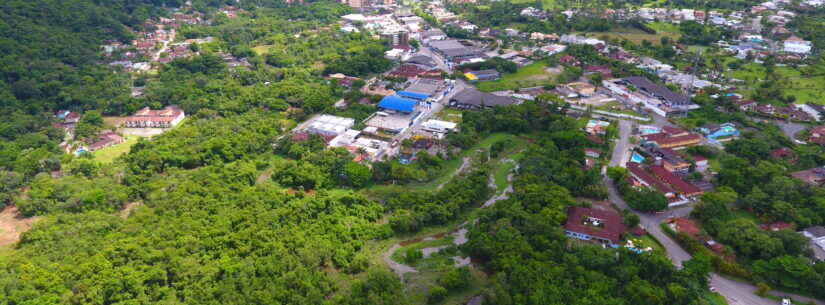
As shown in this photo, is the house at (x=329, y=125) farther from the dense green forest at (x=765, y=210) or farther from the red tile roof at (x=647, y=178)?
the dense green forest at (x=765, y=210)

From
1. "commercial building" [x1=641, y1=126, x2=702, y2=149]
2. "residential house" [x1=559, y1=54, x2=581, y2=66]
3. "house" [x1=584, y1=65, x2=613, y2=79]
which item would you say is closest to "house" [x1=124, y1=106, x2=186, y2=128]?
"commercial building" [x1=641, y1=126, x2=702, y2=149]

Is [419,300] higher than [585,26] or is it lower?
lower

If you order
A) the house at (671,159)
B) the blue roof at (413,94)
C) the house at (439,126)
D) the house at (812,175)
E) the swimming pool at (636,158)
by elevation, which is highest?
the blue roof at (413,94)

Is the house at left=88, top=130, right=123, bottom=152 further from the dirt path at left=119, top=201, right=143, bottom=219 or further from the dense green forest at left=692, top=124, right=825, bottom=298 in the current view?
the dense green forest at left=692, top=124, right=825, bottom=298

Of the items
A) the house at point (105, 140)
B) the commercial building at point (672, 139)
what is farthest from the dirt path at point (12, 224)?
the commercial building at point (672, 139)

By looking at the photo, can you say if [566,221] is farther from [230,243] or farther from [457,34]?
[457,34]

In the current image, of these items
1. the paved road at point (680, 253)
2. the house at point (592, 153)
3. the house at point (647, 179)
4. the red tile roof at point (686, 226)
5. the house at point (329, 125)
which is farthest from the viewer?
the house at point (329, 125)

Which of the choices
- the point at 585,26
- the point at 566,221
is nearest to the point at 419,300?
the point at 566,221
